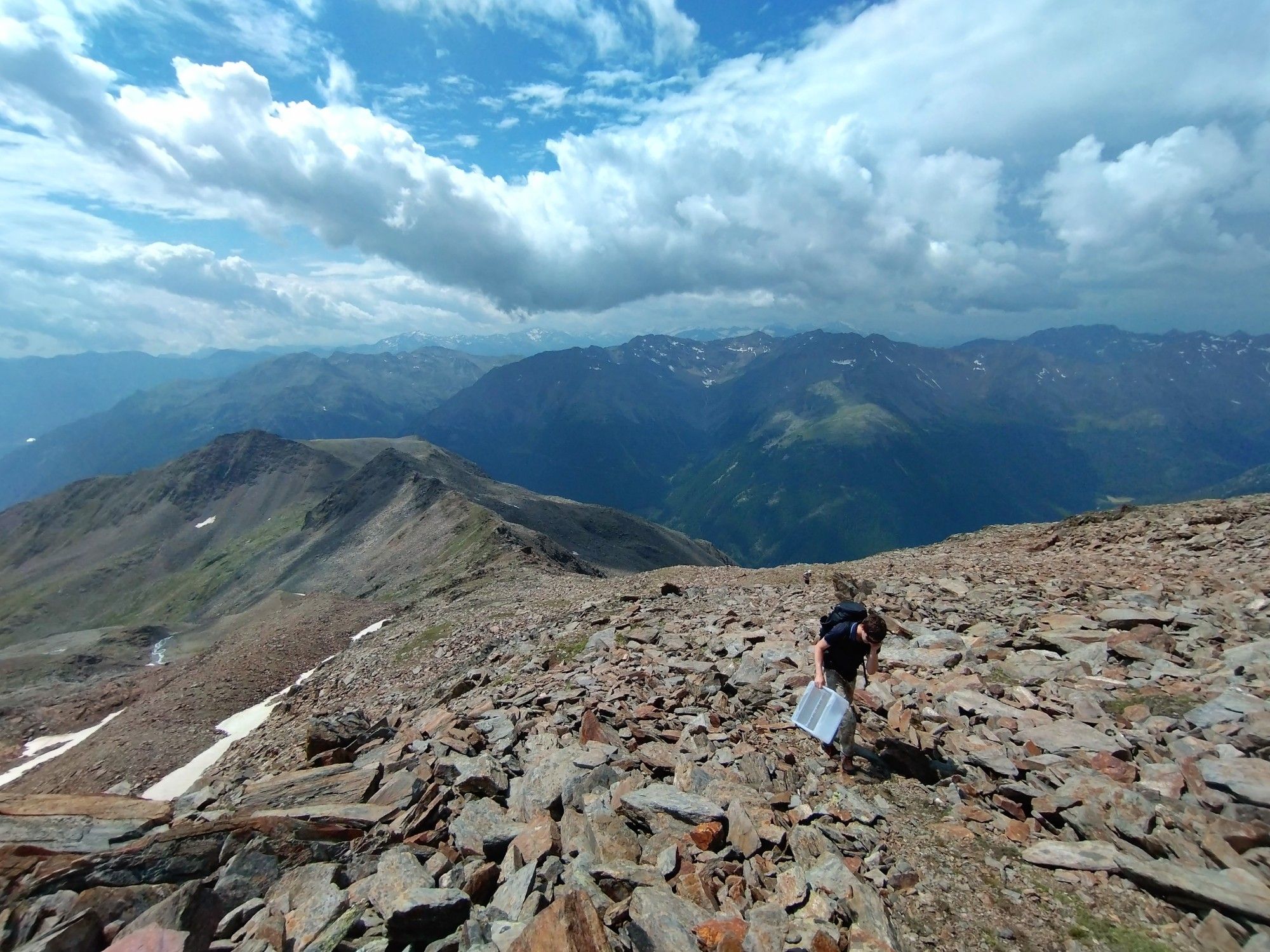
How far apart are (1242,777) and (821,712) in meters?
5.75

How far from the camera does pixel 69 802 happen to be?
990 centimetres

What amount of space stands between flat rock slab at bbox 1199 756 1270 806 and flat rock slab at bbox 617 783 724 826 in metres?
7.08

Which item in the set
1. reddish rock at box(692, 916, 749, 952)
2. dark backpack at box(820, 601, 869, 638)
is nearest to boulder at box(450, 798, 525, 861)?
reddish rock at box(692, 916, 749, 952)

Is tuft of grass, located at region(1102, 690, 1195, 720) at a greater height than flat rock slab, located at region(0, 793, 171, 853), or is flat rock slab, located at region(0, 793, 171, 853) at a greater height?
tuft of grass, located at region(1102, 690, 1195, 720)

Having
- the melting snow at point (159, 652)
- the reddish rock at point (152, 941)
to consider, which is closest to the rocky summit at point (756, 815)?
the reddish rock at point (152, 941)

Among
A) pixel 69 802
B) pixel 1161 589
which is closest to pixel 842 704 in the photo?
pixel 69 802

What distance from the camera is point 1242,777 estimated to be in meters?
8.66

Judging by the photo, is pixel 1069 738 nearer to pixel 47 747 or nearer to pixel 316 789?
pixel 316 789

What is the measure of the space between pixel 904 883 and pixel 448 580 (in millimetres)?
71402

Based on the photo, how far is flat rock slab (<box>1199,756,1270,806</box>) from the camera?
27.3 ft

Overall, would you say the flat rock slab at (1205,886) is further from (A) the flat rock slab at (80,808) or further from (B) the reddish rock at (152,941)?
(A) the flat rock slab at (80,808)

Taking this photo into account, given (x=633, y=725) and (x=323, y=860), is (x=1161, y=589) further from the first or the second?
(x=323, y=860)

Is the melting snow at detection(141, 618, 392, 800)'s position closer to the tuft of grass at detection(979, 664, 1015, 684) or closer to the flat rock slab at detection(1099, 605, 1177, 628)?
the tuft of grass at detection(979, 664, 1015, 684)

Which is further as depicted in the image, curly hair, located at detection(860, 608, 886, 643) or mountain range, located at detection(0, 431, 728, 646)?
mountain range, located at detection(0, 431, 728, 646)
